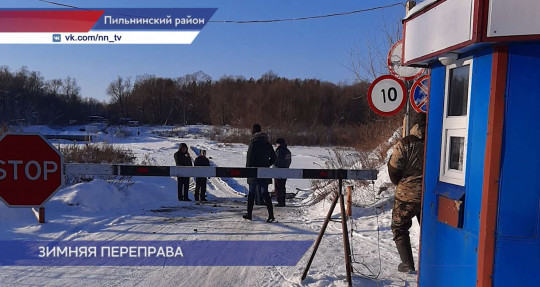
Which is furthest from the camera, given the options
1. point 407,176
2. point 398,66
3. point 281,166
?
point 281,166

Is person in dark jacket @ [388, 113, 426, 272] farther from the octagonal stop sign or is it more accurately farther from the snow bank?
the snow bank

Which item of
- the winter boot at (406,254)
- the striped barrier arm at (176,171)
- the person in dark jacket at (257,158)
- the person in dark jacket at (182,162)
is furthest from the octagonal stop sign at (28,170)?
the person in dark jacket at (182,162)

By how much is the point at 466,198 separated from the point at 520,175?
43 centimetres

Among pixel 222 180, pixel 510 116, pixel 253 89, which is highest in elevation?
pixel 253 89

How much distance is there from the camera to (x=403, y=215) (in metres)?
4.31

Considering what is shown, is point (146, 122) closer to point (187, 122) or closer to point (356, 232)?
point (187, 122)

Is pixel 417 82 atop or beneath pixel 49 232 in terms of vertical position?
atop

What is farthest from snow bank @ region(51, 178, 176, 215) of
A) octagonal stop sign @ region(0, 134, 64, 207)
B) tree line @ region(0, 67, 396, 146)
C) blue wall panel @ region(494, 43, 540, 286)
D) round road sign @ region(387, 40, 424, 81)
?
tree line @ region(0, 67, 396, 146)

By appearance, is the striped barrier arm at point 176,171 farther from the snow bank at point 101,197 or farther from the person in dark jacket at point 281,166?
the person in dark jacket at point 281,166

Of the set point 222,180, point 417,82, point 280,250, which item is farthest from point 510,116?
point 222,180

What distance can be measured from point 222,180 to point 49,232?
12.7 metres

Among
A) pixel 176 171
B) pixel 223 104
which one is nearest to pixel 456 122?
pixel 176 171

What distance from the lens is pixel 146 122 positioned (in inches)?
2884

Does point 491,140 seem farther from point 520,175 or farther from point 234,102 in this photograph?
point 234,102
